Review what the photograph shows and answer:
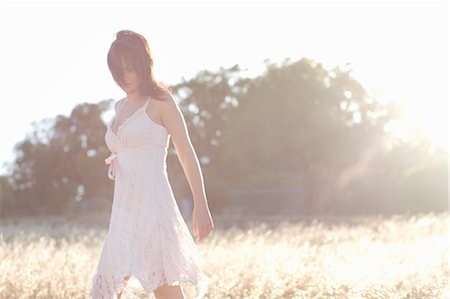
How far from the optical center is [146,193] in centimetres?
427

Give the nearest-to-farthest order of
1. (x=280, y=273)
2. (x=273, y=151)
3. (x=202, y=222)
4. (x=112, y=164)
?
(x=202, y=222), (x=112, y=164), (x=280, y=273), (x=273, y=151)

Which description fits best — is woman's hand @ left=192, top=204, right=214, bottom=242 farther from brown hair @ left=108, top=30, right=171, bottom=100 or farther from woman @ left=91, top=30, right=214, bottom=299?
brown hair @ left=108, top=30, right=171, bottom=100

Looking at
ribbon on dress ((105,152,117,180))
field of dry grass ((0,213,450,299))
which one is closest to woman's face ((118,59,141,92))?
ribbon on dress ((105,152,117,180))

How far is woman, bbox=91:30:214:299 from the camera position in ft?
13.9

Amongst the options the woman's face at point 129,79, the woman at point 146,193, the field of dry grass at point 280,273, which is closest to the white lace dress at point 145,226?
the woman at point 146,193

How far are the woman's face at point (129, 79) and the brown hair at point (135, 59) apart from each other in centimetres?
2

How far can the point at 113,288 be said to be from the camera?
4305 mm

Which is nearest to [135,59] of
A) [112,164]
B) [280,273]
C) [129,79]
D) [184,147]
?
[129,79]

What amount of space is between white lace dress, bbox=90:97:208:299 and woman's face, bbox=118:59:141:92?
0.10 m

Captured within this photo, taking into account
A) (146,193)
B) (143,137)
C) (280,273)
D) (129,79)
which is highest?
(129,79)

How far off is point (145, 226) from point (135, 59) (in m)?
0.87

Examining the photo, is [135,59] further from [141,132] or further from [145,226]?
[145,226]

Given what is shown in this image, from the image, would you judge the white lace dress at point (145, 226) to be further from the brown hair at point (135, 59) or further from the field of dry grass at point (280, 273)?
the field of dry grass at point (280, 273)

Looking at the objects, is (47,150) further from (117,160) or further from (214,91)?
(117,160)
